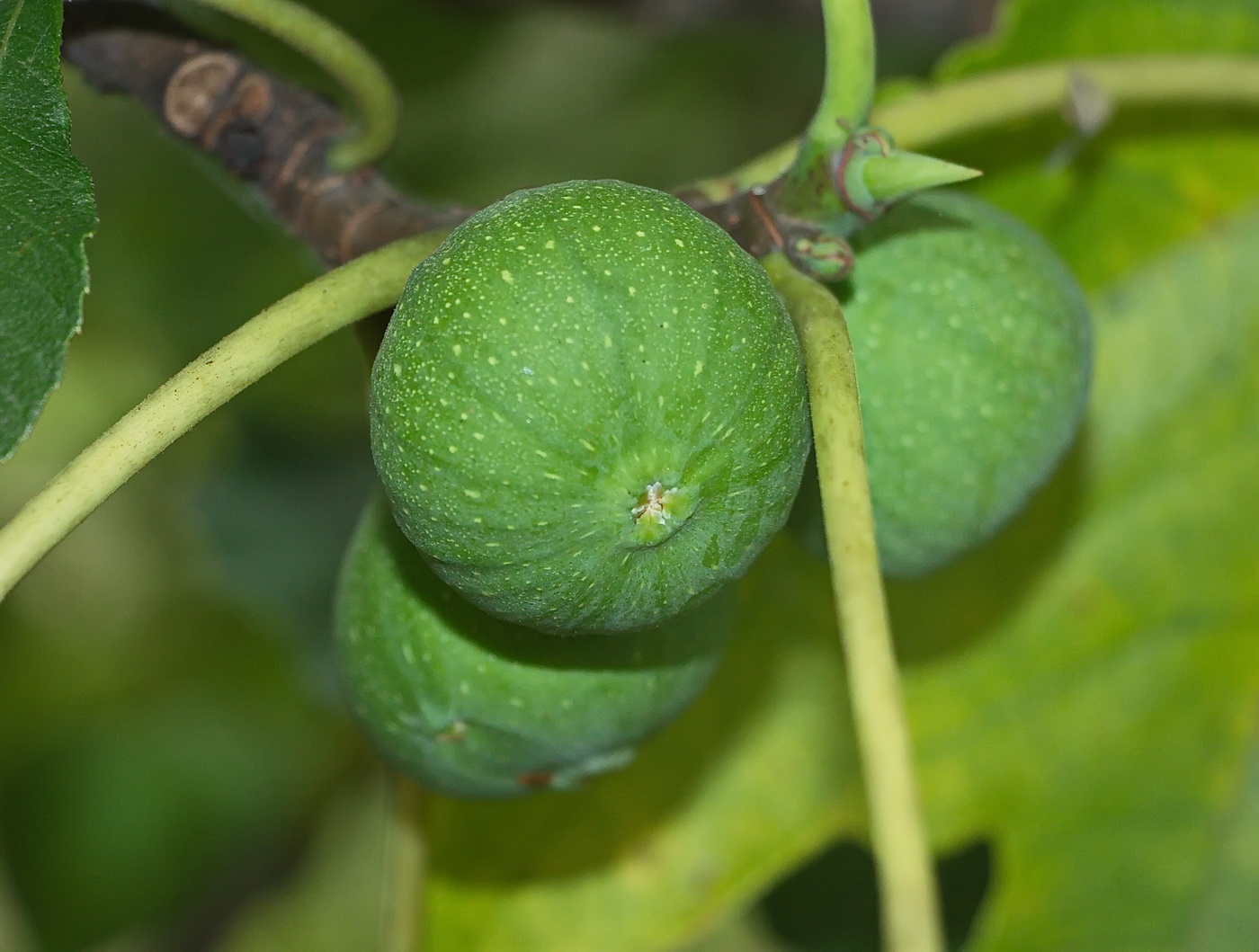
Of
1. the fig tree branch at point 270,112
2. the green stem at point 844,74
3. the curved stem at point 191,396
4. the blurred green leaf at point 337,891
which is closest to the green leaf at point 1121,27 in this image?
the fig tree branch at point 270,112

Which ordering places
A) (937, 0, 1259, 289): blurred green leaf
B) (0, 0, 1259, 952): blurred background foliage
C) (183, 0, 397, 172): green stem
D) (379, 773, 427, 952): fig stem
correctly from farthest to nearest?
(0, 0, 1259, 952): blurred background foliage, (937, 0, 1259, 289): blurred green leaf, (379, 773, 427, 952): fig stem, (183, 0, 397, 172): green stem

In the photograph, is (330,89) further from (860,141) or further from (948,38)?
(860,141)

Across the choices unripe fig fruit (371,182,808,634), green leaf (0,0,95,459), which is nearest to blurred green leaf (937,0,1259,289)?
unripe fig fruit (371,182,808,634)

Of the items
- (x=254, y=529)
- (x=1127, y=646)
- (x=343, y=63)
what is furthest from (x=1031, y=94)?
(x=254, y=529)

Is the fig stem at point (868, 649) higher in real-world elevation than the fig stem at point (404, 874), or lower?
higher

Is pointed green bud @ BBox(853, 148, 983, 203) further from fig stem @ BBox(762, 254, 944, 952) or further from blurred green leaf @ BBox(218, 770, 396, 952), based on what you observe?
blurred green leaf @ BBox(218, 770, 396, 952)

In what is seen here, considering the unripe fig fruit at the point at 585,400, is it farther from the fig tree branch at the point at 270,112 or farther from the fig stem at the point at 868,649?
the fig tree branch at the point at 270,112
